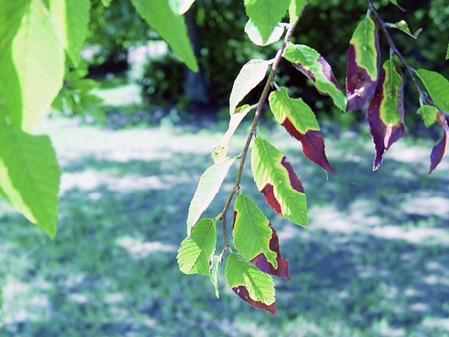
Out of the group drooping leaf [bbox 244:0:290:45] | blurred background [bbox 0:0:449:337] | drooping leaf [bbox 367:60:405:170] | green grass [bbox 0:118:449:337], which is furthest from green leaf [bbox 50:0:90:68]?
green grass [bbox 0:118:449:337]

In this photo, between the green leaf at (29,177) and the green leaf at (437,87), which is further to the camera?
the green leaf at (437,87)

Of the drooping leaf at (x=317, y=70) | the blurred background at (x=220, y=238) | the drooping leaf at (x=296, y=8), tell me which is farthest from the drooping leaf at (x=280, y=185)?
the blurred background at (x=220, y=238)

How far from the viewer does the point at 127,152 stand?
8.43 metres

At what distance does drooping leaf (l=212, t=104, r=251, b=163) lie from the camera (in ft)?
3.21

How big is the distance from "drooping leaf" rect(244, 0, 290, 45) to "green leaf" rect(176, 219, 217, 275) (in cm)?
37

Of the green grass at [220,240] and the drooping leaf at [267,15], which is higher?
the drooping leaf at [267,15]

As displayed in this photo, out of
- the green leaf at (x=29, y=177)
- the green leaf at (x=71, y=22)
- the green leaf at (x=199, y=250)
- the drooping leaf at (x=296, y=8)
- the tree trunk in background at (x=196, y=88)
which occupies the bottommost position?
the tree trunk in background at (x=196, y=88)

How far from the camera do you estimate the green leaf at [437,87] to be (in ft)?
3.44

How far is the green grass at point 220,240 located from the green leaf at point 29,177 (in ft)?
11.3

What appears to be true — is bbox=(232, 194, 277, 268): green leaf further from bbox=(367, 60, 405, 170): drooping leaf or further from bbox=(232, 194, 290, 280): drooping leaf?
bbox=(367, 60, 405, 170): drooping leaf

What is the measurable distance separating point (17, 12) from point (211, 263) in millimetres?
564

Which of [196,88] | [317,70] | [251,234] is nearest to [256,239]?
[251,234]

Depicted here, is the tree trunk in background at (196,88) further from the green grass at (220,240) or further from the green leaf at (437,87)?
the green leaf at (437,87)

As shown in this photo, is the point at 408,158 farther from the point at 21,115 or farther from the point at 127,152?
the point at 21,115
